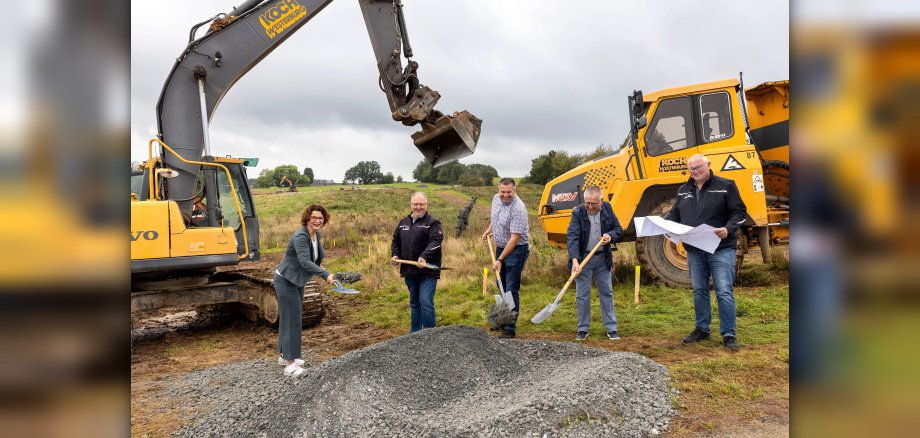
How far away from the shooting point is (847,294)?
0.61 m

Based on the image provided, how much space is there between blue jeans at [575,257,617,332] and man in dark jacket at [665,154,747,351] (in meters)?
0.91

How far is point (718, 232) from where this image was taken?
5.56 meters

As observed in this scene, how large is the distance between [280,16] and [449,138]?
9.73ft

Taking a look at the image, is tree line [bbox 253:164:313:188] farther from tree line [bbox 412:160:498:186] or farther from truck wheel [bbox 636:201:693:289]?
truck wheel [bbox 636:201:693:289]

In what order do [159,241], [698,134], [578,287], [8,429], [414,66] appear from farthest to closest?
[698,134] < [414,66] < [159,241] < [578,287] < [8,429]

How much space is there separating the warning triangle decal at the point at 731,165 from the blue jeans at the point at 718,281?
275 cm

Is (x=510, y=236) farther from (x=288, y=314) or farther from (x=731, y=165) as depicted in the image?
(x=731, y=165)

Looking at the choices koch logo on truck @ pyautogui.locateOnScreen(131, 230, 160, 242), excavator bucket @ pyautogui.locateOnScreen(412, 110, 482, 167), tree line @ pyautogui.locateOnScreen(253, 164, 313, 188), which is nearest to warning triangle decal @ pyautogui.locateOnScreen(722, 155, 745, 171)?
excavator bucket @ pyautogui.locateOnScreen(412, 110, 482, 167)

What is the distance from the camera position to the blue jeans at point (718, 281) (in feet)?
18.6

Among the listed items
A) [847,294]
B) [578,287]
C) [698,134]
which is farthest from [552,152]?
[847,294]

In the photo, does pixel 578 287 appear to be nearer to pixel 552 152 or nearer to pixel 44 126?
pixel 44 126

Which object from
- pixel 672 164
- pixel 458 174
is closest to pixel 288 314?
pixel 672 164

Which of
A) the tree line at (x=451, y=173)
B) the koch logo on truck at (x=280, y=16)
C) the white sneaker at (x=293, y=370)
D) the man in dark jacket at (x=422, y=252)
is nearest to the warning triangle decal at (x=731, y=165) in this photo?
the man in dark jacket at (x=422, y=252)

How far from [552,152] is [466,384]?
1518 inches
